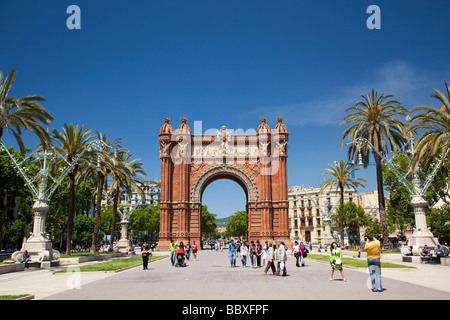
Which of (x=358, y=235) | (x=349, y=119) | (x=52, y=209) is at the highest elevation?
(x=349, y=119)

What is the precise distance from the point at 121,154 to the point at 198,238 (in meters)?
15.8

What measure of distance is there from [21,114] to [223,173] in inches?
1233

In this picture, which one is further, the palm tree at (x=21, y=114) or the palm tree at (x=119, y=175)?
the palm tree at (x=119, y=175)

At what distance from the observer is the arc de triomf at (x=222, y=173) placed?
158 ft

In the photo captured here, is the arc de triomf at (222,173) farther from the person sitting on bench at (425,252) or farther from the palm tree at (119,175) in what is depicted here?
the person sitting on bench at (425,252)

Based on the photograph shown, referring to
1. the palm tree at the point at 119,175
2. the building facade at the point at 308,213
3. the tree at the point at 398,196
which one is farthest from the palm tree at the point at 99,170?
the building facade at the point at 308,213

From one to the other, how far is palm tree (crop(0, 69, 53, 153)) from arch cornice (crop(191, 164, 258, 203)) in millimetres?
27805

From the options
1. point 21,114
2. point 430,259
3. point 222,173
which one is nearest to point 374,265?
point 430,259

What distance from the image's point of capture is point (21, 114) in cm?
2211

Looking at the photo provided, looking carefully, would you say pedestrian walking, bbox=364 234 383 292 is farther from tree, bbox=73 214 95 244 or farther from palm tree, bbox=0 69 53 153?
tree, bbox=73 214 95 244

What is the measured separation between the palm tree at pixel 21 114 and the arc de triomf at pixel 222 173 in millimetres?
26578
